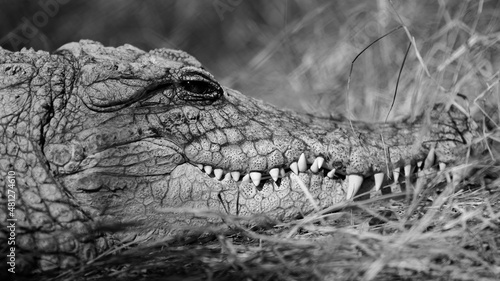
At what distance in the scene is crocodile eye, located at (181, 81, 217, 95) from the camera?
288 centimetres

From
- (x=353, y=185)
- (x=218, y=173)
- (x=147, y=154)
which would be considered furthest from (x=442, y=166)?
(x=147, y=154)

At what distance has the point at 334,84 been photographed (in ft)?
16.3

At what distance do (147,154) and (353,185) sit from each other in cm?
94

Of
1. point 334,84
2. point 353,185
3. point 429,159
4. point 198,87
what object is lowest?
point 353,185

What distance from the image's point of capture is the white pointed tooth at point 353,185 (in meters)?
2.80

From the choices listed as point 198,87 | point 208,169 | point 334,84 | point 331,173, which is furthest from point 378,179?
point 334,84

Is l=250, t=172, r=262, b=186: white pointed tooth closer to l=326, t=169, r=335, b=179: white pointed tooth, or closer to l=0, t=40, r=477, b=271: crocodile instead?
l=0, t=40, r=477, b=271: crocodile

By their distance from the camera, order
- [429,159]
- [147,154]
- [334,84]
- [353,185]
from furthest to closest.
Result: [334,84] → [429,159] → [353,185] → [147,154]

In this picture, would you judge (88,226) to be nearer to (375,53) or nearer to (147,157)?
(147,157)

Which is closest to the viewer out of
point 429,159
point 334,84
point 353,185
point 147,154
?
point 147,154

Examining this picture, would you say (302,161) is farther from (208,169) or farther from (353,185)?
(208,169)

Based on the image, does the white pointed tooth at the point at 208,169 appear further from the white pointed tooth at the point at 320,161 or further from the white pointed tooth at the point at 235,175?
the white pointed tooth at the point at 320,161

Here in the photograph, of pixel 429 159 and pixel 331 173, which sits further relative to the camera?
pixel 429 159

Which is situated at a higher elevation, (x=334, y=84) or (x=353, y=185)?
(x=334, y=84)
